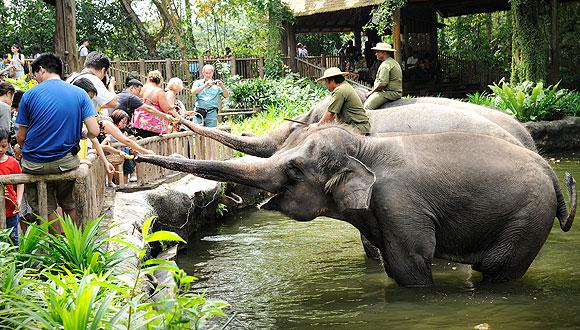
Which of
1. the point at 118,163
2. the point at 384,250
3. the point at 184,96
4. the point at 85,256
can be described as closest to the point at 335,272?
the point at 384,250

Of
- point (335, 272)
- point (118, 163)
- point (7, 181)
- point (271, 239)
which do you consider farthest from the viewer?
point (271, 239)

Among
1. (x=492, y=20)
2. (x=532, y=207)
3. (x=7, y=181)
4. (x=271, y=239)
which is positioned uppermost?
(x=492, y=20)

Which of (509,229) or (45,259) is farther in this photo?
(509,229)

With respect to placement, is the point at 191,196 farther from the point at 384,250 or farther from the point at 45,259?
the point at 45,259

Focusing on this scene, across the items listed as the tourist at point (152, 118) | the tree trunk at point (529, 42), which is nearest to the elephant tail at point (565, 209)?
the tourist at point (152, 118)

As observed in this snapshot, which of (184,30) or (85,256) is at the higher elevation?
(184,30)

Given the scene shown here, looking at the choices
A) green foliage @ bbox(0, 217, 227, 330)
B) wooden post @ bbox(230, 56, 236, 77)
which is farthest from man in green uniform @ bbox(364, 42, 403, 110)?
wooden post @ bbox(230, 56, 236, 77)

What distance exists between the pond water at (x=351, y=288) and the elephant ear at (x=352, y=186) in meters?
1.07

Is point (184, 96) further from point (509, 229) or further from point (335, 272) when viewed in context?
point (509, 229)

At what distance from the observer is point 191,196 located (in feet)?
38.9

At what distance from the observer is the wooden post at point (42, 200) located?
22.1 ft

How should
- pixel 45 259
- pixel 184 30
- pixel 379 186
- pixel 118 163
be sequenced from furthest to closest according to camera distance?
1. pixel 184 30
2. pixel 118 163
3. pixel 379 186
4. pixel 45 259

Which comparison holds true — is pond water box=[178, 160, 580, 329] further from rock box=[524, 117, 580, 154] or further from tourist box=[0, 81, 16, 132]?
rock box=[524, 117, 580, 154]

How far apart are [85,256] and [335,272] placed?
417 centimetres
